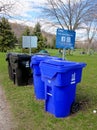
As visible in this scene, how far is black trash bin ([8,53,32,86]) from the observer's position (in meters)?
7.91

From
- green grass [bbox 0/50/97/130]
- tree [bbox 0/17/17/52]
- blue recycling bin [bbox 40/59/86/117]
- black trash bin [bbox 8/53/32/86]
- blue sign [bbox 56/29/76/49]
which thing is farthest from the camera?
tree [bbox 0/17/17/52]

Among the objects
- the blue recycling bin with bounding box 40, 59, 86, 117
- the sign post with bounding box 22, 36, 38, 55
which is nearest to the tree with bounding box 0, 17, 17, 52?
the sign post with bounding box 22, 36, 38, 55

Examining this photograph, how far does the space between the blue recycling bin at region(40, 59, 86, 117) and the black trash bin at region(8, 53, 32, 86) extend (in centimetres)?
290

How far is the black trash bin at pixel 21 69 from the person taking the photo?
7.91 m

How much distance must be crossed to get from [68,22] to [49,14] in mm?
3141

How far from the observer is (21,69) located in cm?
801

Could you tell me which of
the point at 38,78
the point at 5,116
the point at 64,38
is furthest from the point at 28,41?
the point at 5,116

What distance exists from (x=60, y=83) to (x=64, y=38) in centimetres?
231

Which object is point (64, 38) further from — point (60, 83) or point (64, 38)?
point (60, 83)

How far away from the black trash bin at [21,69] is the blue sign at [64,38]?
67.2 inches

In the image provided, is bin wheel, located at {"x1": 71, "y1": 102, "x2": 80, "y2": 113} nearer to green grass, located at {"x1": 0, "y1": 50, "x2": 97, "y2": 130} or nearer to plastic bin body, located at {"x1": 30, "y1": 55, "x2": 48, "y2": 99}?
green grass, located at {"x1": 0, "y1": 50, "x2": 97, "y2": 130}

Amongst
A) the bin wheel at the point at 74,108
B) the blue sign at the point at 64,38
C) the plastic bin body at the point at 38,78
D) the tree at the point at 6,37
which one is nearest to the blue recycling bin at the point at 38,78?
the plastic bin body at the point at 38,78

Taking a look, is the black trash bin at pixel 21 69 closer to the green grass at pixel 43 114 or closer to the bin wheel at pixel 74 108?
the green grass at pixel 43 114

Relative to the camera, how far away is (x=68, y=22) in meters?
34.8
